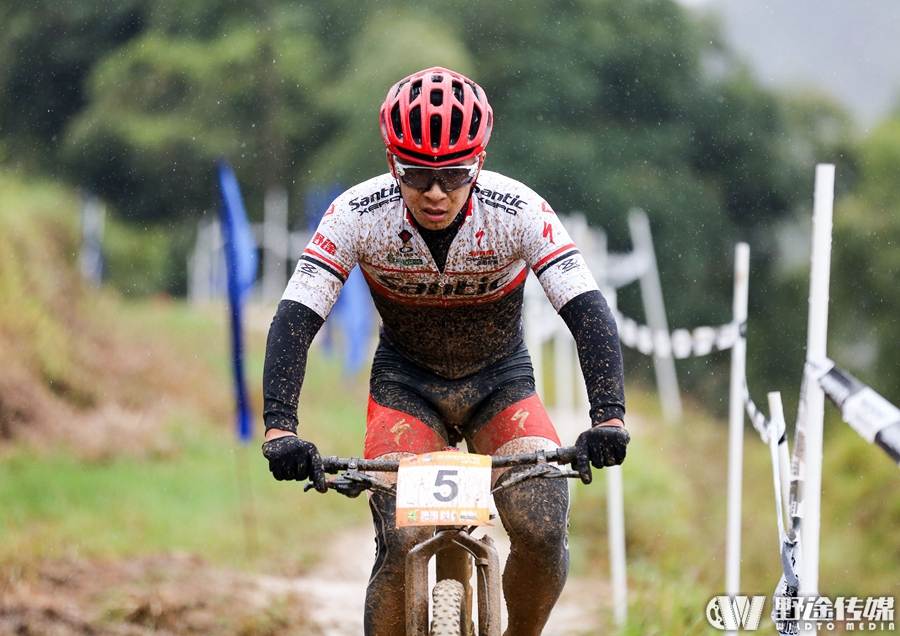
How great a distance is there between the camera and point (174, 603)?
6203mm

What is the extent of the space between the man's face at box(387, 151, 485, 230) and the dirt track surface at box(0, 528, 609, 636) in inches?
131

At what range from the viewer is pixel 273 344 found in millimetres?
3617

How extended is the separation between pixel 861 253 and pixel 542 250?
20.6 metres

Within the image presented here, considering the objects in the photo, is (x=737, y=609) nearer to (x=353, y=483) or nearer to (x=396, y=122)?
(x=353, y=483)

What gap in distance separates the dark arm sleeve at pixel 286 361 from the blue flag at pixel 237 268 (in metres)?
3.49

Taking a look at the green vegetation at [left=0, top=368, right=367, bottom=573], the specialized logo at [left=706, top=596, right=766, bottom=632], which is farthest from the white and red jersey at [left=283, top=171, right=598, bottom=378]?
the green vegetation at [left=0, top=368, right=367, bottom=573]

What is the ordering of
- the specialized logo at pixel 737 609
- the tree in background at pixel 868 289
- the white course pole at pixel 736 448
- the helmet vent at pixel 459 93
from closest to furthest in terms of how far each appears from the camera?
the helmet vent at pixel 459 93 < the specialized logo at pixel 737 609 < the white course pole at pixel 736 448 < the tree in background at pixel 868 289

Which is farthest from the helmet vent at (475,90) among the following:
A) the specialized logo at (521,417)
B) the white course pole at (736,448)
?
the white course pole at (736,448)

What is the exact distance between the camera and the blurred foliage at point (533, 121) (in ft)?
81.8

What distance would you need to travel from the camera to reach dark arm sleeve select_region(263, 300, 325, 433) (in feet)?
11.4

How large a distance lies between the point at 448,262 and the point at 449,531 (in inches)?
40.1

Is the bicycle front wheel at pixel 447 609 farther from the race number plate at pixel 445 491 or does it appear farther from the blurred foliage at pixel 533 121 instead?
the blurred foliage at pixel 533 121

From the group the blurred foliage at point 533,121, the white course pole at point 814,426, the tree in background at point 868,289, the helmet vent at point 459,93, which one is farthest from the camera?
the blurred foliage at point 533,121

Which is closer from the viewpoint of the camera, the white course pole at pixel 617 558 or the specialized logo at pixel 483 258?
the specialized logo at pixel 483 258
